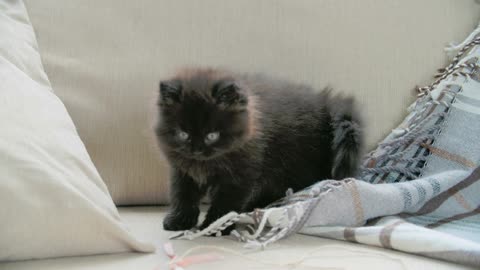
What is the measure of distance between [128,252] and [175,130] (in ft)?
1.21

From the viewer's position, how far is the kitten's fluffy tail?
1.50 metres

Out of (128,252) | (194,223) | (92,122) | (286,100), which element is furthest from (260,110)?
(128,252)

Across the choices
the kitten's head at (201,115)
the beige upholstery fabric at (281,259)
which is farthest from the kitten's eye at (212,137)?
the beige upholstery fabric at (281,259)

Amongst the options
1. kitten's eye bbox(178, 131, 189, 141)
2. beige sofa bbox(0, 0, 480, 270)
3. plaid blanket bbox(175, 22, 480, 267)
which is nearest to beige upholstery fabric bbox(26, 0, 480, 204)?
beige sofa bbox(0, 0, 480, 270)

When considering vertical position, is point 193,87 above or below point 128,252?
above

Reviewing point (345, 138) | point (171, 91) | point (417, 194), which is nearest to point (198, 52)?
point (171, 91)

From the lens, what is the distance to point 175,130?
136 centimetres

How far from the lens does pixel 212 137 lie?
→ 1.35m

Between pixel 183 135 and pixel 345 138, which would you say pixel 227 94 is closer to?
pixel 183 135

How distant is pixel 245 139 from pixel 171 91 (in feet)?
0.73

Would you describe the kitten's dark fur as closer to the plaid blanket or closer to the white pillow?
the plaid blanket

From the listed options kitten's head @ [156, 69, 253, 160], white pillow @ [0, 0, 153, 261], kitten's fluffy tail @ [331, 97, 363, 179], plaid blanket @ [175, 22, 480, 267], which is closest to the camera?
white pillow @ [0, 0, 153, 261]

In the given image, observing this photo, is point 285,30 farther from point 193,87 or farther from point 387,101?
point 193,87

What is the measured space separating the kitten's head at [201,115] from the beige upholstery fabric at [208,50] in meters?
0.20
